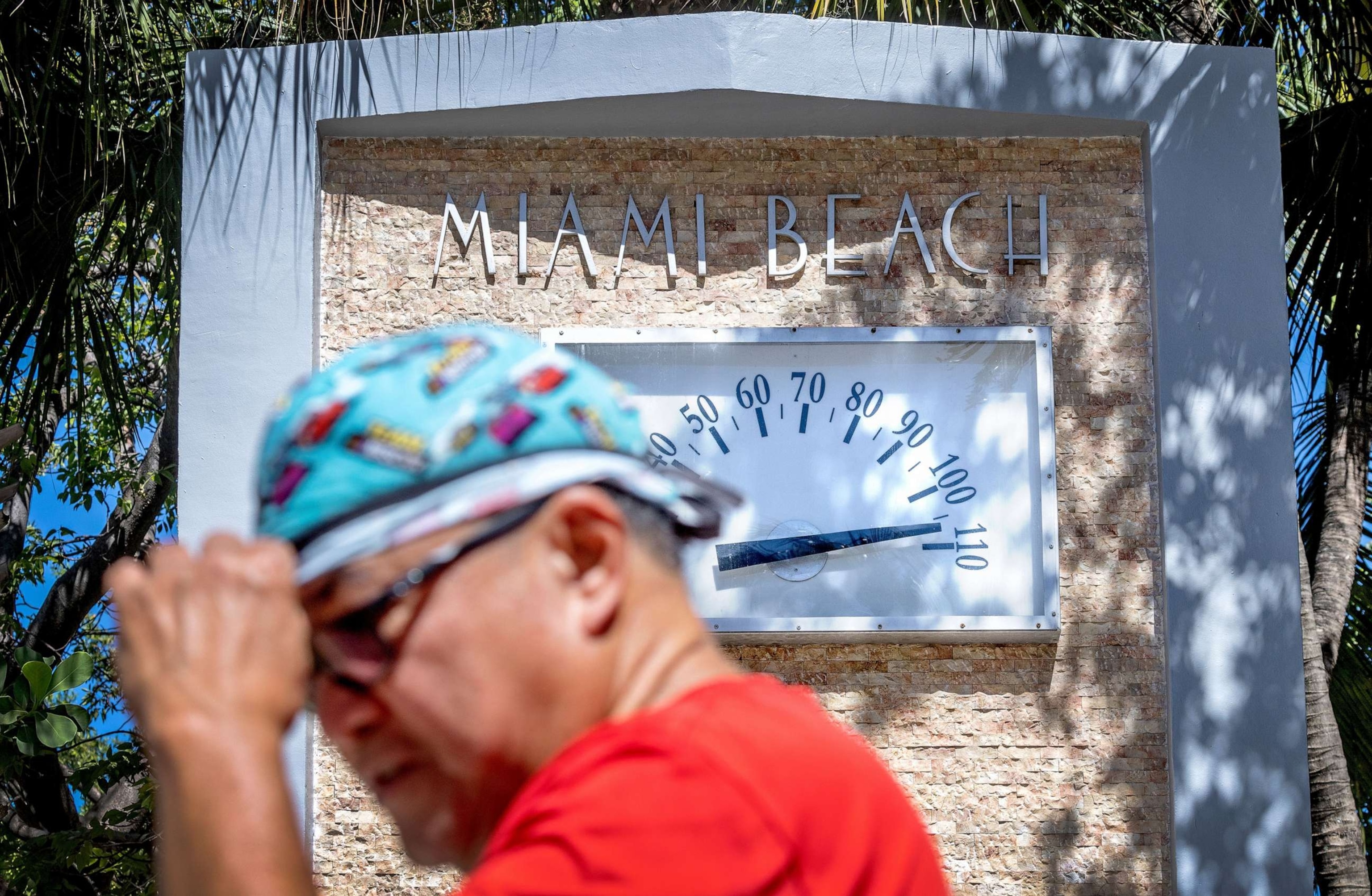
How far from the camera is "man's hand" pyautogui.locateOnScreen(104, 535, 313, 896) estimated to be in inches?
36.7

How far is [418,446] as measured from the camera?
3.24 ft

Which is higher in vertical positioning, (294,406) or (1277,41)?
(1277,41)

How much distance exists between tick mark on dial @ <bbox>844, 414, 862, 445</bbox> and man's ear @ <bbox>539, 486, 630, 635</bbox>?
3.49m

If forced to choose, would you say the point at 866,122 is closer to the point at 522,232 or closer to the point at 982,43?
the point at 982,43

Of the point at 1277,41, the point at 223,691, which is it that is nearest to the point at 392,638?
the point at 223,691

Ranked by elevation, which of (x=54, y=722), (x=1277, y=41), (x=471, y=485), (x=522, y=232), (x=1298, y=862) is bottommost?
(x=1298, y=862)

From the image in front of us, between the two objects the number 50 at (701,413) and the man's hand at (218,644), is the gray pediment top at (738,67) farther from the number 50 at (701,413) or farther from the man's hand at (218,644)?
the man's hand at (218,644)

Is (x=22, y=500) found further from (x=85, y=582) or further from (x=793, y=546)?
(x=793, y=546)

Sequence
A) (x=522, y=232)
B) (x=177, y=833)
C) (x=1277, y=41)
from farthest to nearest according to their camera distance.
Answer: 1. (x=1277, y=41)
2. (x=522, y=232)
3. (x=177, y=833)

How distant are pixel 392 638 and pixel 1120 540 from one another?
12.6 ft

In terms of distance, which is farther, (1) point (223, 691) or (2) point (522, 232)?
(2) point (522, 232)

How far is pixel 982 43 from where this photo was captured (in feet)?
15.3

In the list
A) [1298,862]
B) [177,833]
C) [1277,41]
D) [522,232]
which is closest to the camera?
[177,833]

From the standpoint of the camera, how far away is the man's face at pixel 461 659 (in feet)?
3.30
